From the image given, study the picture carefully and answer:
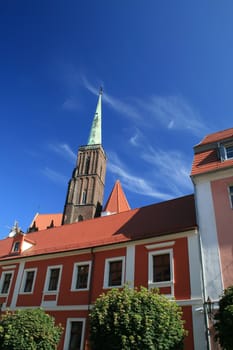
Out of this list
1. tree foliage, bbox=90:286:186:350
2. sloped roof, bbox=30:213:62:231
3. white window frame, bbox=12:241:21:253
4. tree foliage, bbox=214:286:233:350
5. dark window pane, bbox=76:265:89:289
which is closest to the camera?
tree foliage, bbox=214:286:233:350

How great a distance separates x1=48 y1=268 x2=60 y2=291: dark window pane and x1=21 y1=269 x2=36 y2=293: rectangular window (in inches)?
58.7

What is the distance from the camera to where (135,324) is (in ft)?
34.7

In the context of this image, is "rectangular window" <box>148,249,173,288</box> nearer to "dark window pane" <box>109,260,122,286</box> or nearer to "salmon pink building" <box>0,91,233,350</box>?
"salmon pink building" <box>0,91,233,350</box>

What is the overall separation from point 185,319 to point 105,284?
5094mm

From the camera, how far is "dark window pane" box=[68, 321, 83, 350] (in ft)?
50.9

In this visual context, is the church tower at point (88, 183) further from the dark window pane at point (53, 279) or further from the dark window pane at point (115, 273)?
the dark window pane at point (115, 273)

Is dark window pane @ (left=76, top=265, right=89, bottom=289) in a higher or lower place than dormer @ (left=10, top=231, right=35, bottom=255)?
lower

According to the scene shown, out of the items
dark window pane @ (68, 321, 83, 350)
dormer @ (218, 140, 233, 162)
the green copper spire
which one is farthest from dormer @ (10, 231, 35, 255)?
the green copper spire

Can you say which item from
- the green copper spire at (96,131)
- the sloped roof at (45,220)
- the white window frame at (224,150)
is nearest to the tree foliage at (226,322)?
the white window frame at (224,150)

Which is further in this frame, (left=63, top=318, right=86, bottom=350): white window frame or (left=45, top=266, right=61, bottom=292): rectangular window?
(left=45, top=266, right=61, bottom=292): rectangular window

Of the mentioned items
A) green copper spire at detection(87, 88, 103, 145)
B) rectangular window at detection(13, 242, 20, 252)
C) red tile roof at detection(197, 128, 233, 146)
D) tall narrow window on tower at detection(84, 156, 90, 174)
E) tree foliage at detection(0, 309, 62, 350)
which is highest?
green copper spire at detection(87, 88, 103, 145)

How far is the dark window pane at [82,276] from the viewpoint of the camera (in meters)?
17.5

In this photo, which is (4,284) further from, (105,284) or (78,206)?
(78,206)

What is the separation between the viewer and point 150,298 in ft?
37.1
